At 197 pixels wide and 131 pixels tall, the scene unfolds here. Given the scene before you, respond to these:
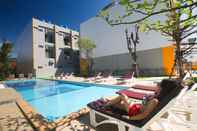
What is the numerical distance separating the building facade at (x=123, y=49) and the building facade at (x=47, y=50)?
4294mm

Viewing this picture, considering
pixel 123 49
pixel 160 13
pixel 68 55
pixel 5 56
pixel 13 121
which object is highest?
pixel 68 55

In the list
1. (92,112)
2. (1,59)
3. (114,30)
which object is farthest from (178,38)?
(1,59)

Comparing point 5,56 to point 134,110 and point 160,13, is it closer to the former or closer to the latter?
point 134,110

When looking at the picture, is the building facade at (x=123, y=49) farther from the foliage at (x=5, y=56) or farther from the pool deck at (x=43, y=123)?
the pool deck at (x=43, y=123)

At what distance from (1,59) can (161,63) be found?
887 inches

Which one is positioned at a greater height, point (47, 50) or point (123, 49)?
point (47, 50)

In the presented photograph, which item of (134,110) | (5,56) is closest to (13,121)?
(134,110)

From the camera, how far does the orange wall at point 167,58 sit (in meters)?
16.8

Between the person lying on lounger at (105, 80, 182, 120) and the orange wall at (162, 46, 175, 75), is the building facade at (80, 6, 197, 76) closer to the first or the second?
the orange wall at (162, 46, 175, 75)

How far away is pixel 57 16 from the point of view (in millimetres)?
26703

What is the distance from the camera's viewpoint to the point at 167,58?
17.1 meters

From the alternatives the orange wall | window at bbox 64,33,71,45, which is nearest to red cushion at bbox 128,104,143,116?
the orange wall

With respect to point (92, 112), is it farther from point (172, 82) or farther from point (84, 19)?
point (84, 19)

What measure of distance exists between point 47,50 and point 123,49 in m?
Answer: 14.8
